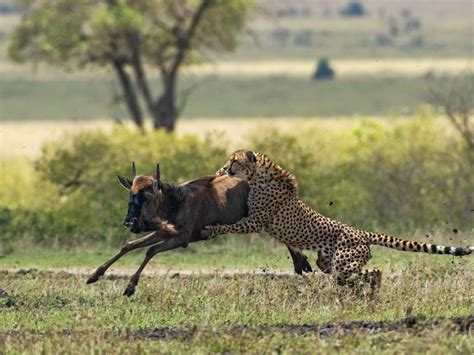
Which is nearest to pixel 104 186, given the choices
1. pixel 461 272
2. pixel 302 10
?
pixel 461 272

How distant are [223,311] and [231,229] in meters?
1.45

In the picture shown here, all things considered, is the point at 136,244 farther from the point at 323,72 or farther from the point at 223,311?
the point at 323,72

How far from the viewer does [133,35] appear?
138ft

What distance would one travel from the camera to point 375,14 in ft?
506

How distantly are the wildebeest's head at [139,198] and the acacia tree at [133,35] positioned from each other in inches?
1114

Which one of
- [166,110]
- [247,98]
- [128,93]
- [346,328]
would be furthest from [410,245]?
[247,98]

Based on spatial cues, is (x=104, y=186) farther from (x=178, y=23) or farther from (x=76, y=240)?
(x=178, y=23)

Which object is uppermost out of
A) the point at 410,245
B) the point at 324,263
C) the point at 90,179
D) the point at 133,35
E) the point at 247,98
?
the point at 410,245

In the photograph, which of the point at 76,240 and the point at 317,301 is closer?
the point at 317,301

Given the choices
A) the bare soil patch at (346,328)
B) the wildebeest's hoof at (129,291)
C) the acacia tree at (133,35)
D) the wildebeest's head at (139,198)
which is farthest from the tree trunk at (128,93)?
the bare soil patch at (346,328)

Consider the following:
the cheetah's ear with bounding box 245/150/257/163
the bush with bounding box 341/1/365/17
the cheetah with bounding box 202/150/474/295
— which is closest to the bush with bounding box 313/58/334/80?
the bush with bounding box 341/1/365/17

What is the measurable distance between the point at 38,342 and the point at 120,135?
2187 centimetres

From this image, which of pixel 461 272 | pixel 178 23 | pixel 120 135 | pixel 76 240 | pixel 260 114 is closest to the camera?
pixel 461 272

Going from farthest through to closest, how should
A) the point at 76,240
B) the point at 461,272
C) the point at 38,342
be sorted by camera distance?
1. the point at 76,240
2. the point at 461,272
3. the point at 38,342
